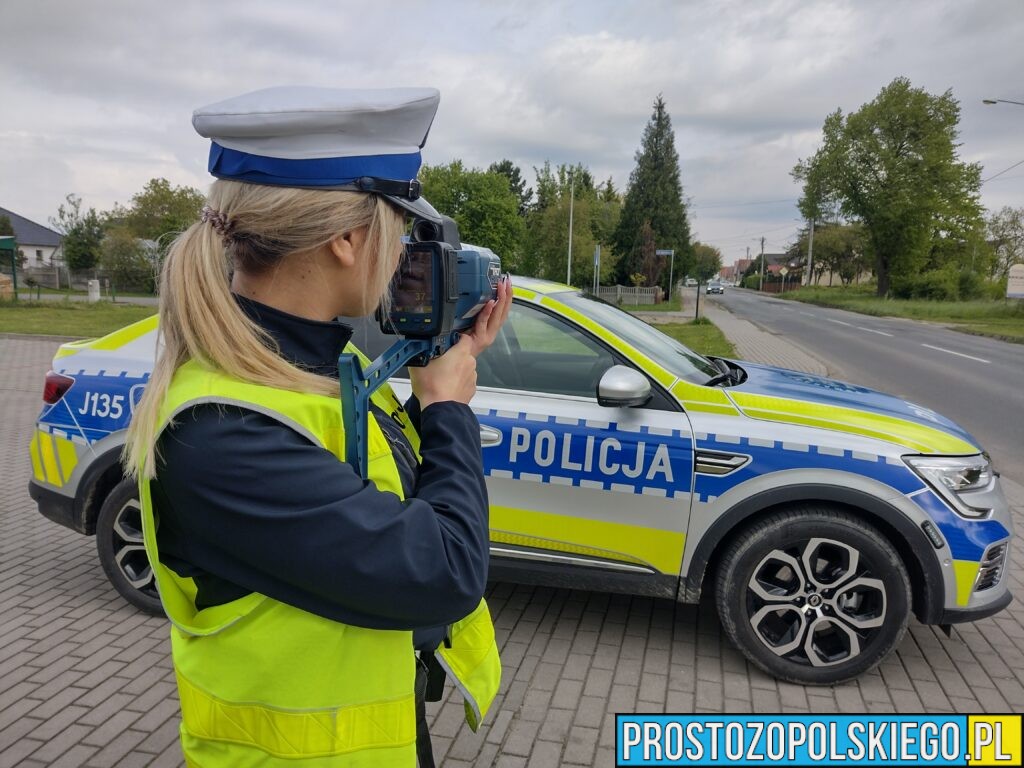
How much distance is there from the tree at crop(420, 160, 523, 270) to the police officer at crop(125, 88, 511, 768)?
129 feet

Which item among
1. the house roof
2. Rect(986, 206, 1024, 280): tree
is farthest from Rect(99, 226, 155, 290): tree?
Rect(986, 206, 1024, 280): tree

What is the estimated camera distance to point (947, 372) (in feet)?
43.9

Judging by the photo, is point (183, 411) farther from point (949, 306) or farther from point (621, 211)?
point (621, 211)

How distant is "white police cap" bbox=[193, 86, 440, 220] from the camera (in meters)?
1.03

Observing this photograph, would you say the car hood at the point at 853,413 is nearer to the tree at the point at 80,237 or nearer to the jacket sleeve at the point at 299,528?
the jacket sleeve at the point at 299,528

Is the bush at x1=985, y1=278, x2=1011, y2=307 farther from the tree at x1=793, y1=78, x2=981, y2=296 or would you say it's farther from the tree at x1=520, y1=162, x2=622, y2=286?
the tree at x1=520, y1=162, x2=622, y2=286

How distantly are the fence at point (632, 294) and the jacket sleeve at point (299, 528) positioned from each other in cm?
4060

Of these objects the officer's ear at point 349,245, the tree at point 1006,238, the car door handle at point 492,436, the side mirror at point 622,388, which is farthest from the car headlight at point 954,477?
the tree at point 1006,238

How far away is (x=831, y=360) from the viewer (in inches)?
580

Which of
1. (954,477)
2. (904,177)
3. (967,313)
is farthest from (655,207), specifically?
(954,477)

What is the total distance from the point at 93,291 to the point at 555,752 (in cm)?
3252

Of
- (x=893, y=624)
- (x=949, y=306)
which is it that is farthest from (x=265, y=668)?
(x=949, y=306)

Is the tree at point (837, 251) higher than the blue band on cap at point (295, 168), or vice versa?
the tree at point (837, 251)

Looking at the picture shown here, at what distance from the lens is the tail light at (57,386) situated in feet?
11.6
